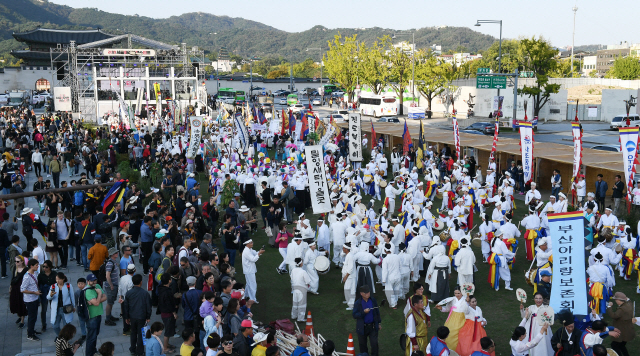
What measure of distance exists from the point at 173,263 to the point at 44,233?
13.6 ft

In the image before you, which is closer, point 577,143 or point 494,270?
point 494,270

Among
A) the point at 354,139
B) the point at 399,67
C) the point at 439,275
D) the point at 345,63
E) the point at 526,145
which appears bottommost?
the point at 439,275

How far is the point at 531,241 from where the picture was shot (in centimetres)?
1237

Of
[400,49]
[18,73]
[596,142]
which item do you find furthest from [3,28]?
[596,142]

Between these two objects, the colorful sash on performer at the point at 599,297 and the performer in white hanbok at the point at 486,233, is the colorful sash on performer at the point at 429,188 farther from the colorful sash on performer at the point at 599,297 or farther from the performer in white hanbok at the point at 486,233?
the colorful sash on performer at the point at 599,297

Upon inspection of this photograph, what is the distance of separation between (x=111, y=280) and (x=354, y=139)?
46.5ft

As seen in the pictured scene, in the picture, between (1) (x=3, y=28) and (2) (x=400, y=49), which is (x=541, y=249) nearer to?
(2) (x=400, y=49)

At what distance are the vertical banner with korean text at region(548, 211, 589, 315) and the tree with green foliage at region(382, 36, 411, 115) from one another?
49351 millimetres

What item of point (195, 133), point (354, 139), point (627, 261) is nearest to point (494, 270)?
point (627, 261)

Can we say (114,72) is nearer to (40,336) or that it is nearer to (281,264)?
(281,264)

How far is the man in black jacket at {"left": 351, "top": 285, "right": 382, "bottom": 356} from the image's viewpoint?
7.53 metres

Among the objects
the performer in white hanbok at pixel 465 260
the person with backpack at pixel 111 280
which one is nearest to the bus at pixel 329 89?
the performer in white hanbok at pixel 465 260

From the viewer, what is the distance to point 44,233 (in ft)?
38.4

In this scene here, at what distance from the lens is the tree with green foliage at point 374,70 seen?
188 feet
